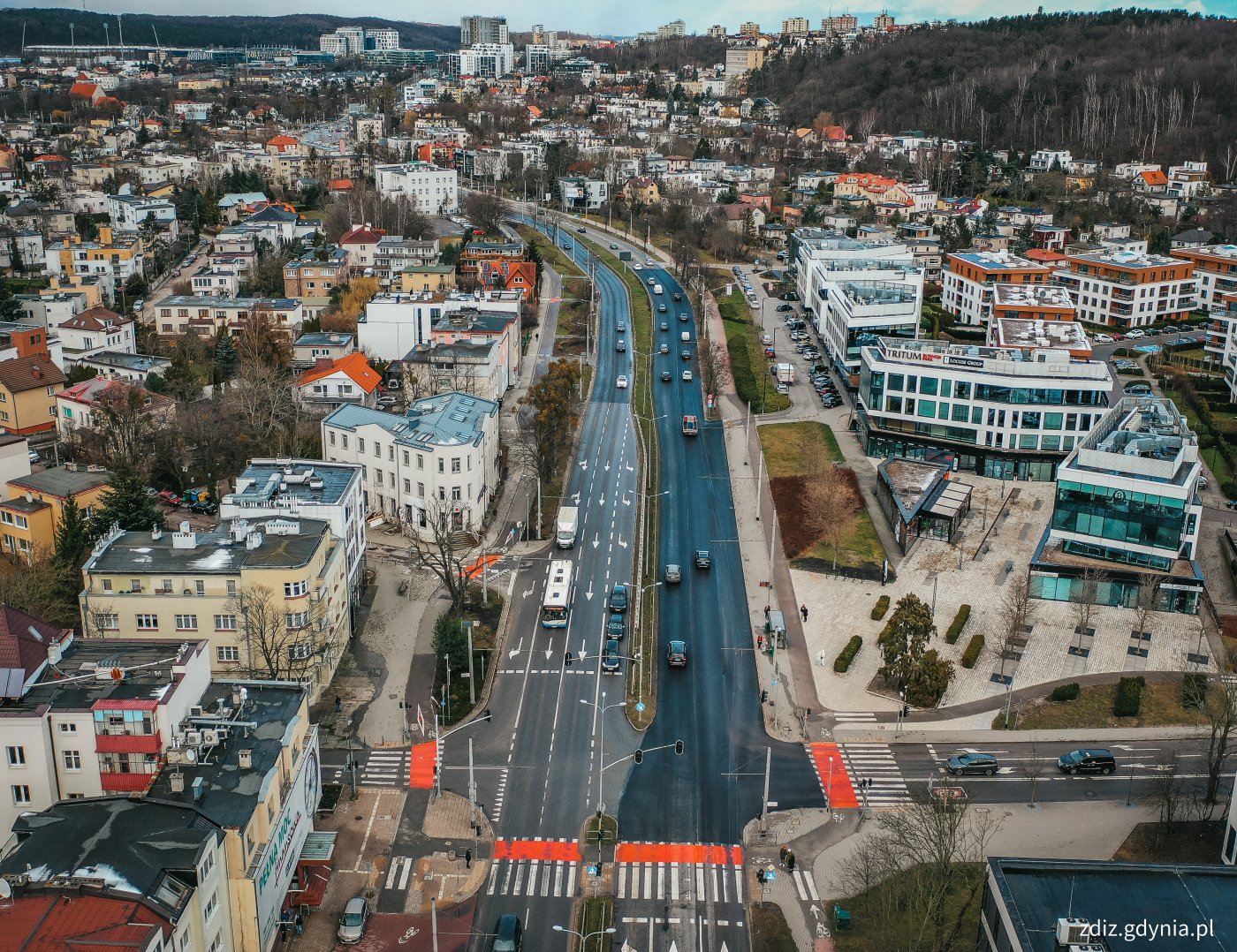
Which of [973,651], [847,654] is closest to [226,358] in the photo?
[847,654]

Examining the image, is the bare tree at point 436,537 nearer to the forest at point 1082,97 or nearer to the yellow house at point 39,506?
the yellow house at point 39,506

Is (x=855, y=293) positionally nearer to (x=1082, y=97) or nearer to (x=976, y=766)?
(x=976, y=766)

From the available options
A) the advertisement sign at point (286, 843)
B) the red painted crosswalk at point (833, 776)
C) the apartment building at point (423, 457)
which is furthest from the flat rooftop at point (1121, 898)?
the apartment building at point (423, 457)

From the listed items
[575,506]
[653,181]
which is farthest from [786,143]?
[575,506]

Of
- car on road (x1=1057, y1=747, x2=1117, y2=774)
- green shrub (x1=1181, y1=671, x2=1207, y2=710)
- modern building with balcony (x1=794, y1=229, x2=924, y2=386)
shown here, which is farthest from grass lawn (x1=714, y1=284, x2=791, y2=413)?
car on road (x1=1057, y1=747, x2=1117, y2=774)

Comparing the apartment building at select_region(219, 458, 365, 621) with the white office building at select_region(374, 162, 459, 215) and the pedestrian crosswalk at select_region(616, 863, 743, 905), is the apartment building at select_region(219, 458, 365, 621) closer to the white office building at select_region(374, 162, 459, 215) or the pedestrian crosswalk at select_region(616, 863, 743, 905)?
the pedestrian crosswalk at select_region(616, 863, 743, 905)

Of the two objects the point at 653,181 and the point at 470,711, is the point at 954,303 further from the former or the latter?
the point at 470,711
